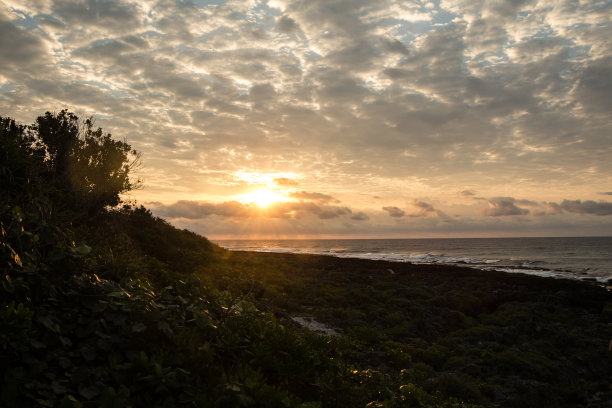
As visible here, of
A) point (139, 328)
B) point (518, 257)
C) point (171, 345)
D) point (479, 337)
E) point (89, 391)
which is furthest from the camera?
point (518, 257)

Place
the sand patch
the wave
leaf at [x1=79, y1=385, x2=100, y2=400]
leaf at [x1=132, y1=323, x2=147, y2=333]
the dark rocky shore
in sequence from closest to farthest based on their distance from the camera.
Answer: leaf at [x1=79, y1=385, x2=100, y2=400] < leaf at [x1=132, y1=323, x2=147, y2=333] < the dark rocky shore < the sand patch < the wave

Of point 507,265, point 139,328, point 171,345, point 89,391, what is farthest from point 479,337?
point 507,265

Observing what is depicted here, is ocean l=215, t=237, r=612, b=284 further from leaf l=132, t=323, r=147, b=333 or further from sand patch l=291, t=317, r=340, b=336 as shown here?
leaf l=132, t=323, r=147, b=333

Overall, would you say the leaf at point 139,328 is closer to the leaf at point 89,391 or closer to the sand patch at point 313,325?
the leaf at point 89,391

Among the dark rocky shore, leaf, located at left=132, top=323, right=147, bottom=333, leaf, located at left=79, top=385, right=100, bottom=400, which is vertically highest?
leaf, located at left=132, top=323, right=147, bottom=333

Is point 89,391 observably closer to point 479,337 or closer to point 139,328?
point 139,328

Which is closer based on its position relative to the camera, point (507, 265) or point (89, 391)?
point (89, 391)

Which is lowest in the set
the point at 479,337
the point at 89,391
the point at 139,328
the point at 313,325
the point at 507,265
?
the point at 507,265

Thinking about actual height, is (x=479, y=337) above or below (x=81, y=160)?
below

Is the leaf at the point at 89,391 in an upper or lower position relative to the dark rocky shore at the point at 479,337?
upper

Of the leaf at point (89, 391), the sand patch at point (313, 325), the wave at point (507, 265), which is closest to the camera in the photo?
the leaf at point (89, 391)

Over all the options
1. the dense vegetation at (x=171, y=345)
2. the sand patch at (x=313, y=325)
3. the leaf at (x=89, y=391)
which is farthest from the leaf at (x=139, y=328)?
the sand patch at (x=313, y=325)

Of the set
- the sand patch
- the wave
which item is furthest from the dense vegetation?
the wave

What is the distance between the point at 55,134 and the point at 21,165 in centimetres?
982
